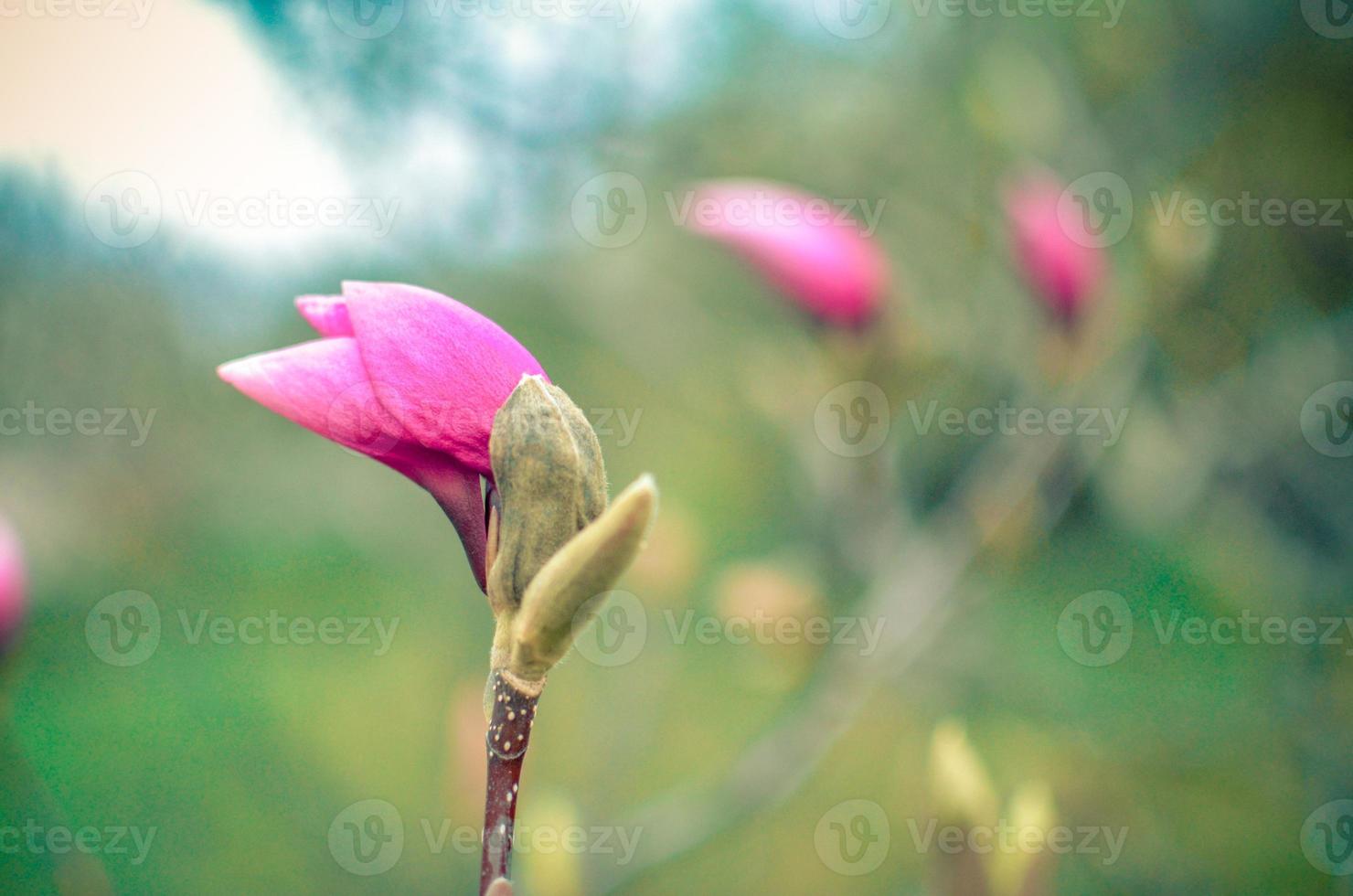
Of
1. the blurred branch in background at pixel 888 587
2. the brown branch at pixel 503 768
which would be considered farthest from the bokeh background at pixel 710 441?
the brown branch at pixel 503 768

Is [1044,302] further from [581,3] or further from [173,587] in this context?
[173,587]

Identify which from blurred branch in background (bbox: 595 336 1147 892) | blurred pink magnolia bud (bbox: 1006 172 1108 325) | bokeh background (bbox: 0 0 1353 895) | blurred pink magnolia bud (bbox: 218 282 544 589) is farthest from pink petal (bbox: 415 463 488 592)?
blurred pink magnolia bud (bbox: 1006 172 1108 325)

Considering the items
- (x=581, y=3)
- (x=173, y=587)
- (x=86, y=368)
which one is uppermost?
(x=581, y=3)

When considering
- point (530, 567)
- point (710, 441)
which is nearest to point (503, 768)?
point (530, 567)

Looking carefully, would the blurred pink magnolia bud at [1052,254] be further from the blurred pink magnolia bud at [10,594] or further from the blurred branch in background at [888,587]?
the blurred pink magnolia bud at [10,594]

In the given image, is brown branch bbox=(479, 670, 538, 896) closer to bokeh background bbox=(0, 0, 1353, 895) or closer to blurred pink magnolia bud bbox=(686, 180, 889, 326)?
bokeh background bbox=(0, 0, 1353, 895)

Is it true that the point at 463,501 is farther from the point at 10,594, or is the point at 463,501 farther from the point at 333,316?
the point at 10,594

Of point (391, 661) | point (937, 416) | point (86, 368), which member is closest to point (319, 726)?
point (391, 661)
